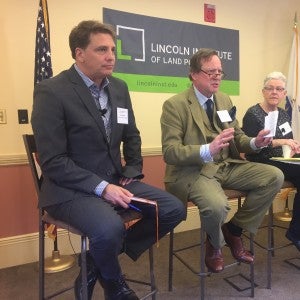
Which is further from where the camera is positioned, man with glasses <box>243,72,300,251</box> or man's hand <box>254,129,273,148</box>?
man with glasses <box>243,72,300,251</box>

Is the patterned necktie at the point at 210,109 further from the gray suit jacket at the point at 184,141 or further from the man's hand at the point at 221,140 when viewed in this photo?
the man's hand at the point at 221,140

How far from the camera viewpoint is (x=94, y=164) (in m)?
1.81

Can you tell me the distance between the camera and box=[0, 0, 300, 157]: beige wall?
2592mm

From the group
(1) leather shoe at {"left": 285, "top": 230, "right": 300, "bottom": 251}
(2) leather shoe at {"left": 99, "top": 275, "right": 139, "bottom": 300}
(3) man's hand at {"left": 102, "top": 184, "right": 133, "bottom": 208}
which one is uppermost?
(3) man's hand at {"left": 102, "top": 184, "right": 133, "bottom": 208}

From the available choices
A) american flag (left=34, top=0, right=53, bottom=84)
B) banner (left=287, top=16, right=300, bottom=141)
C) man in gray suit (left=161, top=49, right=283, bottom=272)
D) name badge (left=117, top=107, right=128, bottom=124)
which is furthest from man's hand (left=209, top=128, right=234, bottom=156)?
banner (left=287, top=16, right=300, bottom=141)

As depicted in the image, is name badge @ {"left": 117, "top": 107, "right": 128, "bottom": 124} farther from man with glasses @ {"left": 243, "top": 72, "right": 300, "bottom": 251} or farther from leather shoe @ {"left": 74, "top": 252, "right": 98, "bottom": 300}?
man with glasses @ {"left": 243, "top": 72, "right": 300, "bottom": 251}

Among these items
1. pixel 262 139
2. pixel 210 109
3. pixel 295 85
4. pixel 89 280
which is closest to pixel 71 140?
pixel 89 280

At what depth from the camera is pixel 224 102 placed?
2.38 meters

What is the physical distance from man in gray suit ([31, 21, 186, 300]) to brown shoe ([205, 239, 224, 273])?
338mm

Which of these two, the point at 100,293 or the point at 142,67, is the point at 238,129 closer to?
the point at 142,67

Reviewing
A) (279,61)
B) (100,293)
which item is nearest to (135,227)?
(100,293)

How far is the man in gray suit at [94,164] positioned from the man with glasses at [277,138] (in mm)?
1024

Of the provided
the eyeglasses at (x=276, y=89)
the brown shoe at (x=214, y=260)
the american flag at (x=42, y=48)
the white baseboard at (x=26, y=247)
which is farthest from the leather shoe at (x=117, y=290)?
the eyeglasses at (x=276, y=89)

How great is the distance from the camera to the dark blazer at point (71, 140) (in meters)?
1.67
